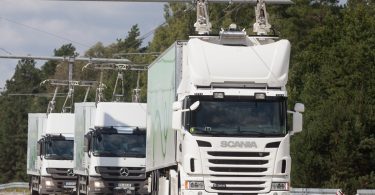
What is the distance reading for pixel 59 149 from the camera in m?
53.9

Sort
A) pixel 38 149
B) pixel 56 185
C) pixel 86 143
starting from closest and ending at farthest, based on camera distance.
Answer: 1. pixel 86 143
2. pixel 56 185
3. pixel 38 149

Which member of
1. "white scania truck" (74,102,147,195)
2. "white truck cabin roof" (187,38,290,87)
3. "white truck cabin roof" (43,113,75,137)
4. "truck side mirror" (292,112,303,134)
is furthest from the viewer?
"white truck cabin roof" (43,113,75,137)

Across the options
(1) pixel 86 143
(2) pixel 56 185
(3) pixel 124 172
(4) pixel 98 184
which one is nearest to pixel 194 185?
(3) pixel 124 172

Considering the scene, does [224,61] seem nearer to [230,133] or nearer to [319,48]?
[230,133]

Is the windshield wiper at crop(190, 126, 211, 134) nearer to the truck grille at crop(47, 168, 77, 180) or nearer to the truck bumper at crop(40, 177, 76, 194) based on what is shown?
the truck bumper at crop(40, 177, 76, 194)

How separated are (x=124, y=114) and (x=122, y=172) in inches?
84.8

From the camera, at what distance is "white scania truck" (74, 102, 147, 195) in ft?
141

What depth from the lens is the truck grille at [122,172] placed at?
4331 centimetres

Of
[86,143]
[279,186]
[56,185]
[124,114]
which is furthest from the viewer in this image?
[56,185]

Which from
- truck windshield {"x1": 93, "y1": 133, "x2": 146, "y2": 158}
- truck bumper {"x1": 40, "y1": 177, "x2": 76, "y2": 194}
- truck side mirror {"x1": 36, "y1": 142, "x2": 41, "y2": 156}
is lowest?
truck bumper {"x1": 40, "y1": 177, "x2": 76, "y2": 194}

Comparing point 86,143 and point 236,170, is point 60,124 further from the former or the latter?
point 236,170

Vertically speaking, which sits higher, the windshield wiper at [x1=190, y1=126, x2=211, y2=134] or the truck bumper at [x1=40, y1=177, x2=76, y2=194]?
the windshield wiper at [x1=190, y1=126, x2=211, y2=134]

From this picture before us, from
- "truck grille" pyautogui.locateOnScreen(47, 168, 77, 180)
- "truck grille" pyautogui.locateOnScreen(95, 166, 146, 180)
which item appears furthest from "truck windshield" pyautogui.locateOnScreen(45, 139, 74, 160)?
"truck grille" pyautogui.locateOnScreen(95, 166, 146, 180)

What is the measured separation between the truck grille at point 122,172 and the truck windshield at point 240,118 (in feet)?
59.0
